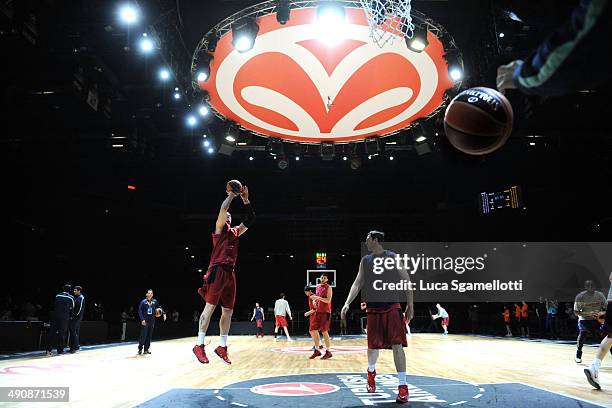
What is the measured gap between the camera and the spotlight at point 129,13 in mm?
9664

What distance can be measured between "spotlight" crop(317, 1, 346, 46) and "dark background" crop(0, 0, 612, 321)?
5.34ft

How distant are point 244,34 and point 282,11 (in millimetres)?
979

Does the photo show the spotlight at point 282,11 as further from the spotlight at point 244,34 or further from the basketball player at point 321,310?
the basketball player at point 321,310

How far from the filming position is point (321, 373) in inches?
275

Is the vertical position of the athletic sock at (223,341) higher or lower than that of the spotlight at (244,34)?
lower

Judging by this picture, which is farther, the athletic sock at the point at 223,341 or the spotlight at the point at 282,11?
the spotlight at the point at 282,11

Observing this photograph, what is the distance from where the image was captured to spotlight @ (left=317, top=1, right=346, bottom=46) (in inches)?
352

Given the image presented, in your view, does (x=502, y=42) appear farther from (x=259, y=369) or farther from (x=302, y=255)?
(x=302, y=255)

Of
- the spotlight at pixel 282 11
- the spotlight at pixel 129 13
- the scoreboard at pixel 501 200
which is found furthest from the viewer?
the scoreboard at pixel 501 200

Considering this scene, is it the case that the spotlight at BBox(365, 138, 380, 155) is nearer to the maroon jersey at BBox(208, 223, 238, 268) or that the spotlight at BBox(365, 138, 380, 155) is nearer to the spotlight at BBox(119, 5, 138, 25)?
the spotlight at BBox(119, 5, 138, 25)

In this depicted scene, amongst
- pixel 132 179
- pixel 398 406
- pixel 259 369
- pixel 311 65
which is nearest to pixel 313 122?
pixel 311 65

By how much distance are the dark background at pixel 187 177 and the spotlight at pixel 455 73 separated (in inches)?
31.4

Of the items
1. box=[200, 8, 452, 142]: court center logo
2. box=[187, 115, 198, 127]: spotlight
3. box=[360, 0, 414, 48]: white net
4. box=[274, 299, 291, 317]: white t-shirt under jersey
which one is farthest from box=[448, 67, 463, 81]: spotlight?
box=[274, 299, 291, 317]: white t-shirt under jersey

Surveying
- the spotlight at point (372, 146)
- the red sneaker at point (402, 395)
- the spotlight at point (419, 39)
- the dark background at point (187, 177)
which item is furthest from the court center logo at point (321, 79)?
the red sneaker at point (402, 395)
